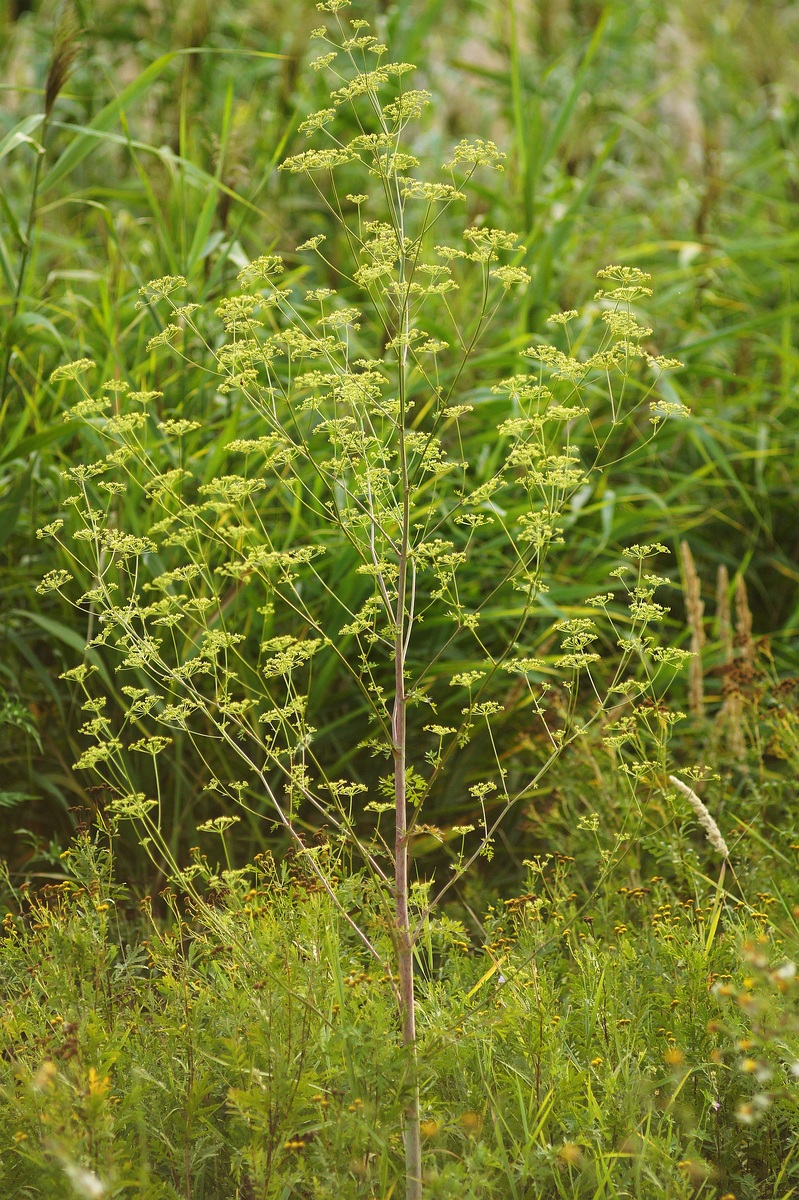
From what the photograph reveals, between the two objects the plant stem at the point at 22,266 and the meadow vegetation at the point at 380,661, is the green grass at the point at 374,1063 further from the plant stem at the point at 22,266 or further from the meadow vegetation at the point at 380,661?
the plant stem at the point at 22,266

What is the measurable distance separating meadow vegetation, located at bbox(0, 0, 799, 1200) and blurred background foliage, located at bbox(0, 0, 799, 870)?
3 cm

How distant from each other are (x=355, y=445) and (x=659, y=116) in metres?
6.46

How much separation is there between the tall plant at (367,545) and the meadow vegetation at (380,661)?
20 mm

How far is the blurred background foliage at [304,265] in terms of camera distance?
9.64ft

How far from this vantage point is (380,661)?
3.06 metres

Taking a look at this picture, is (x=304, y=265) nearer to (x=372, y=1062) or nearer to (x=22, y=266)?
(x=22, y=266)

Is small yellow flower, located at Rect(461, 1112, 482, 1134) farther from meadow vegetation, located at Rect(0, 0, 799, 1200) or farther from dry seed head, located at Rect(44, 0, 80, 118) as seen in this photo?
dry seed head, located at Rect(44, 0, 80, 118)

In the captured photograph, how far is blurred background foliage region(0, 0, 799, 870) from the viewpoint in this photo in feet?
9.64

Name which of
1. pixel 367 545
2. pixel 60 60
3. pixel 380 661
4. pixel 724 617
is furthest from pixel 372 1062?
pixel 60 60

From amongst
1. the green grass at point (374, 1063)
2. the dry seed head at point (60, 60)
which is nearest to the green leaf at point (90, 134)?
the dry seed head at point (60, 60)

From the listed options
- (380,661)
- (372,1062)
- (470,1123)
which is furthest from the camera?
(380,661)

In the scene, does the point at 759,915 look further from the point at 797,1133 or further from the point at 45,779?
the point at 45,779

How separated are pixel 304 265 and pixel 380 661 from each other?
1.21m

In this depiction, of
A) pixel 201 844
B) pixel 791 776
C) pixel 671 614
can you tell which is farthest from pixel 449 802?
pixel 671 614
